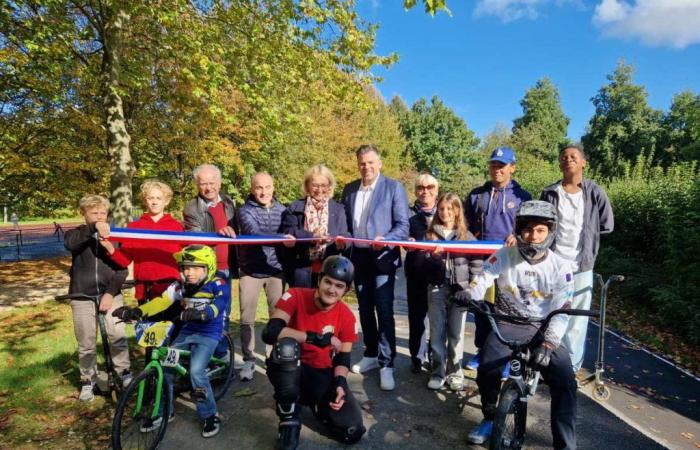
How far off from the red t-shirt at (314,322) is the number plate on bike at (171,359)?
0.96m

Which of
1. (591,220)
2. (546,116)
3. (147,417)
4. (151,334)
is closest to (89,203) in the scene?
(151,334)

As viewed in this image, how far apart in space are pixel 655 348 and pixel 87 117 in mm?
15521

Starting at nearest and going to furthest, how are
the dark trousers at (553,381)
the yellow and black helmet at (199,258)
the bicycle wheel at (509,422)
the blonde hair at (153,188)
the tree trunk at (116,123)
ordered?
the bicycle wheel at (509,422)
the dark trousers at (553,381)
the yellow and black helmet at (199,258)
the blonde hair at (153,188)
the tree trunk at (116,123)

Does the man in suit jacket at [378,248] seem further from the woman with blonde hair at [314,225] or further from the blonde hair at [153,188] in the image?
the blonde hair at [153,188]

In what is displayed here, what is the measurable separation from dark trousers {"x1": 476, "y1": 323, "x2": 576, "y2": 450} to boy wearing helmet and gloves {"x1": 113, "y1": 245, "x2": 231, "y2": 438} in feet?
7.83

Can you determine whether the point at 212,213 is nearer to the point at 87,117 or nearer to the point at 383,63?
the point at 383,63

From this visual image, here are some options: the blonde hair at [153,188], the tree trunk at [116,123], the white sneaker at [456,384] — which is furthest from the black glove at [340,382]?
the tree trunk at [116,123]

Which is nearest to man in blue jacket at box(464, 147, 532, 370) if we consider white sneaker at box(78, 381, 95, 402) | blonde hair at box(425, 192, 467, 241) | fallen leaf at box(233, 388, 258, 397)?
blonde hair at box(425, 192, 467, 241)

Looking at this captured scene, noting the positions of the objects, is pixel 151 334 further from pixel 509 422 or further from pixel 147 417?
pixel 509 422

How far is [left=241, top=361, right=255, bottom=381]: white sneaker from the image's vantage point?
4.74m

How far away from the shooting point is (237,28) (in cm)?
1019

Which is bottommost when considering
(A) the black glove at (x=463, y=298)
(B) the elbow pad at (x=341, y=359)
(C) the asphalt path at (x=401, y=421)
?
(C) the asphalt path at (x=401, y=421)

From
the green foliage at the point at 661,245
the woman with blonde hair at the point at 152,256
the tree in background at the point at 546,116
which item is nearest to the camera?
the woman with blonde hair at the point at 152,256

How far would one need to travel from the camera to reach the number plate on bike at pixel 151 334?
3470 mm
